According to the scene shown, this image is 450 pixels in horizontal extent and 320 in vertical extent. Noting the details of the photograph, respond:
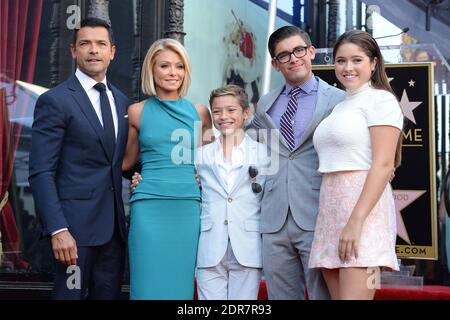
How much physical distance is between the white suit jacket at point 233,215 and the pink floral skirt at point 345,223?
37 centimetres

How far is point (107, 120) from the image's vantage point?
3209mm

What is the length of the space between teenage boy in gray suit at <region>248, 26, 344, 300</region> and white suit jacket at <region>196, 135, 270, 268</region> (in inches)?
2.3

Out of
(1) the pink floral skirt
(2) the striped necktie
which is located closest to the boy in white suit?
(2) the striped necktie

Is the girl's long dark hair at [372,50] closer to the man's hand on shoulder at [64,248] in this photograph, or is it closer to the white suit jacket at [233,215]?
the white suit jacket at [233,215]

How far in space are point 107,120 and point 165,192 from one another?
42 centimetres

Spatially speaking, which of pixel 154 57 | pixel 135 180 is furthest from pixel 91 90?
pixel 135 180

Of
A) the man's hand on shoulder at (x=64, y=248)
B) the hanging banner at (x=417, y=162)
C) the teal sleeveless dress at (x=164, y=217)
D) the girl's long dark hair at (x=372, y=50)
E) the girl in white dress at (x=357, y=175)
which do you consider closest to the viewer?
the girl in white dress at (x=357, y=175)

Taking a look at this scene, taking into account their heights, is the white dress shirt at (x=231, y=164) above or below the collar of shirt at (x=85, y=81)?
below

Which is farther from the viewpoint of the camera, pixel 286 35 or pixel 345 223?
pixel 286 35

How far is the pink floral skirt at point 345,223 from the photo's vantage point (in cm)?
275

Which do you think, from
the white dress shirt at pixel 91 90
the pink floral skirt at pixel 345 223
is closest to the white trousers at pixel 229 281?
the pink floral skirt at pixel 345 223

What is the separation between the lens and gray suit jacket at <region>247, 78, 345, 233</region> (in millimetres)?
3064

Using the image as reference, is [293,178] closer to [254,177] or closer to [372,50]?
[254,177]
